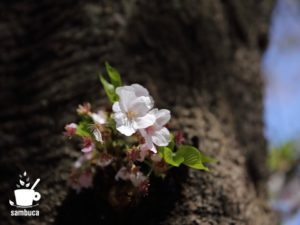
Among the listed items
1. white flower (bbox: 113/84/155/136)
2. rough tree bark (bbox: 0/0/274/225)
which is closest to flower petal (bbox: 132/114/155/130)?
white flower (bbox: 113/84/155/136)

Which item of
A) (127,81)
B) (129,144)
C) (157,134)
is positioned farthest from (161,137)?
(127,81)

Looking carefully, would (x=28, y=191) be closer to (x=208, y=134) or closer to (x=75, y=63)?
(x=75, y=63)

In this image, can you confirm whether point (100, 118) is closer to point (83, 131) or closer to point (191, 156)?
point (83, 131)

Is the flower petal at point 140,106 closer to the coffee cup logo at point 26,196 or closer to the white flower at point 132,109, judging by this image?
the white flower at point 132,109

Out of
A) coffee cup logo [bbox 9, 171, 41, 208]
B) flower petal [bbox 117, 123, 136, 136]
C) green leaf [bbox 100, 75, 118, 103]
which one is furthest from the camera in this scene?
coffee cup logo [bbox 9, 171, 41, 208]

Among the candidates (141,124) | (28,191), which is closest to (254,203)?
(141,124)

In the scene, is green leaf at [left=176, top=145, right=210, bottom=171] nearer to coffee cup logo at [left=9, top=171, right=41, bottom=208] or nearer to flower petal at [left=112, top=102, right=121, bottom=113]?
flower petal at [left=112, top=102, right=121, bottom=113]

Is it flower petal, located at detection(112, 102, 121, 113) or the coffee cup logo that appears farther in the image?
the coffee cup logo
